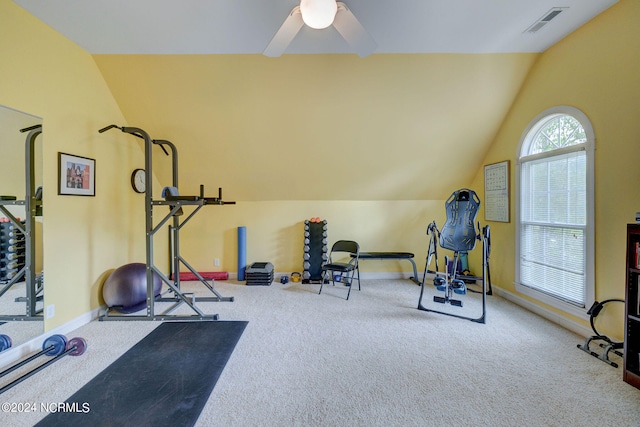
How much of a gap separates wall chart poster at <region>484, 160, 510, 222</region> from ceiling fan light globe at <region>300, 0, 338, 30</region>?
10.6 feet

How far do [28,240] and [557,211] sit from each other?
5.37 m

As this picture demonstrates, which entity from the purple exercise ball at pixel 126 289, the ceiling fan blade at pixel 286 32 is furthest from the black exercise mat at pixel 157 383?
the ceiling fan blade at pixel 286 32

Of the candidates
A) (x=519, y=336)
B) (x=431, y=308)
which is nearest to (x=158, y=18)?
(x=431, y=308)

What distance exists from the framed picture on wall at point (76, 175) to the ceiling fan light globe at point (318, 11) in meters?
2.75

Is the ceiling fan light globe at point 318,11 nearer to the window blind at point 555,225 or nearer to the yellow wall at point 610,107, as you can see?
the yellow wall at point 610,107

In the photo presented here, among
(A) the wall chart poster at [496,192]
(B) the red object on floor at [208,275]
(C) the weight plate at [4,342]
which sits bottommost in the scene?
(B) the red object on floor at [208,275]

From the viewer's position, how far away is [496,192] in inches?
150

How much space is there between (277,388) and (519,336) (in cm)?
242

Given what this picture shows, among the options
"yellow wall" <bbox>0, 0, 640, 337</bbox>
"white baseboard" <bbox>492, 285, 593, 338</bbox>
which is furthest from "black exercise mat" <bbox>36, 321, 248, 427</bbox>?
"white baseboard" <bbox>492, 285, 593, 338</bbox>

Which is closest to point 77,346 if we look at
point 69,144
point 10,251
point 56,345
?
point 56,345

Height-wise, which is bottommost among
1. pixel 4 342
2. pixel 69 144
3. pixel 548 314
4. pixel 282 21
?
pixel 548 314

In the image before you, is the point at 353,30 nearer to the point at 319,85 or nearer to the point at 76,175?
the point at 319,85

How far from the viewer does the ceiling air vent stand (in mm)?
2295

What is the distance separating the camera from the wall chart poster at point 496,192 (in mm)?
3615
